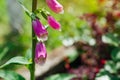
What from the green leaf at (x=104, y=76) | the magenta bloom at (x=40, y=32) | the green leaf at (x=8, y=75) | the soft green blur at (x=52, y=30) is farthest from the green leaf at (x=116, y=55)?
the magenta bloom at (x=40, y=32)

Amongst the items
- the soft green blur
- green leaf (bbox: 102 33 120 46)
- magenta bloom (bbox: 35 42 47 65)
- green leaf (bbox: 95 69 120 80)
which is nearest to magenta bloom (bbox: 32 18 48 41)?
magenta bloom (bbox: 35 42 47 65)

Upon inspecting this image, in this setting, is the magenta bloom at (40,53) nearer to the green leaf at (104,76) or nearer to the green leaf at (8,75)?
the green leaf at (8,75)

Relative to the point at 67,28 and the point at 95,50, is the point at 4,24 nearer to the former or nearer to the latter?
the point at 67,28

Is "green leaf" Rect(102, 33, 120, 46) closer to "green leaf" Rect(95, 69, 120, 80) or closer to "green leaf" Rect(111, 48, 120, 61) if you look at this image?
"green leaf" Rect(111, 48, 120, 61)

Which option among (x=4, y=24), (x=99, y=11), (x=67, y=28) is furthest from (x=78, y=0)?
(x=67, y=28)

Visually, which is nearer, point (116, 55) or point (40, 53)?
point (40, 53)

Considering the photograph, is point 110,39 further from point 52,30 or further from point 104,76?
point 52,30

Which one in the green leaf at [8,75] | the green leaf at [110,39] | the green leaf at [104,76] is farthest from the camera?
the green leaf at [110,39]

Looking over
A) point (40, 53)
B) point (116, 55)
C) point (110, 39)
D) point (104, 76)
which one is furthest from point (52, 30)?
point (40, 53)

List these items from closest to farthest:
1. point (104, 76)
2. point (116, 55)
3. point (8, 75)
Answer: point (8, 75) → point (104, 76) → point (116, 55)
